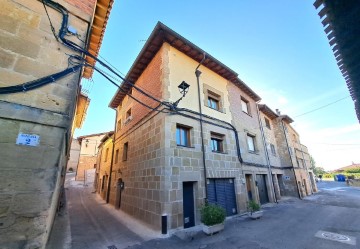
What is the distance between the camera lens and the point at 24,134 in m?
2.89

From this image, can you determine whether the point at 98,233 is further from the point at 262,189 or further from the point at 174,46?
the point at 262,189

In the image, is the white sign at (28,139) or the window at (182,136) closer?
the white sign at (28,139)

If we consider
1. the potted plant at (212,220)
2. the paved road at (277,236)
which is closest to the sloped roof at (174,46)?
the potted plant at (212,220)

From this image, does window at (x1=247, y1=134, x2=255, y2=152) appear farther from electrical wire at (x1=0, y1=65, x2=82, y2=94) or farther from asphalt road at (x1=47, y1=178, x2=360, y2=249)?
electrical wire at (x1=0, y1=65, x2=82, y2=94)

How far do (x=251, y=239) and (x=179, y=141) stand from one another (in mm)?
4281

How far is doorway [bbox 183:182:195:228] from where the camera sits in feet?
21.4

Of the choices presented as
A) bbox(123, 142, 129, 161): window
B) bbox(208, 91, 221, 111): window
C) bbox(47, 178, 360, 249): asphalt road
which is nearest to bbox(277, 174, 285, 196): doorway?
bbox(47, 178, 360, 249): asphalt road

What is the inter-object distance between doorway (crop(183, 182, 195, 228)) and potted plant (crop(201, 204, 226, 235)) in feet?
2.83

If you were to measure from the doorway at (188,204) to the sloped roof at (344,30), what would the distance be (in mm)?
6050

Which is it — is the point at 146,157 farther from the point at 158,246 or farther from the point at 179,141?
the point at 158,246

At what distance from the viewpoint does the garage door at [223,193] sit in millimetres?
7625

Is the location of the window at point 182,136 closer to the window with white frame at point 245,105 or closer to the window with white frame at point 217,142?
the window with white frame at point 217,142

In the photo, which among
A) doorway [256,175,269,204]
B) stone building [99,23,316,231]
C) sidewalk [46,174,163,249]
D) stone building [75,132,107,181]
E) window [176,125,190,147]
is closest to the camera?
sidewalk [46,174,163,249]

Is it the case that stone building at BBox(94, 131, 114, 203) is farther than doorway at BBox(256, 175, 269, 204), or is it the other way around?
Answer: stone building at BBox(94, 131, 114, 203)
